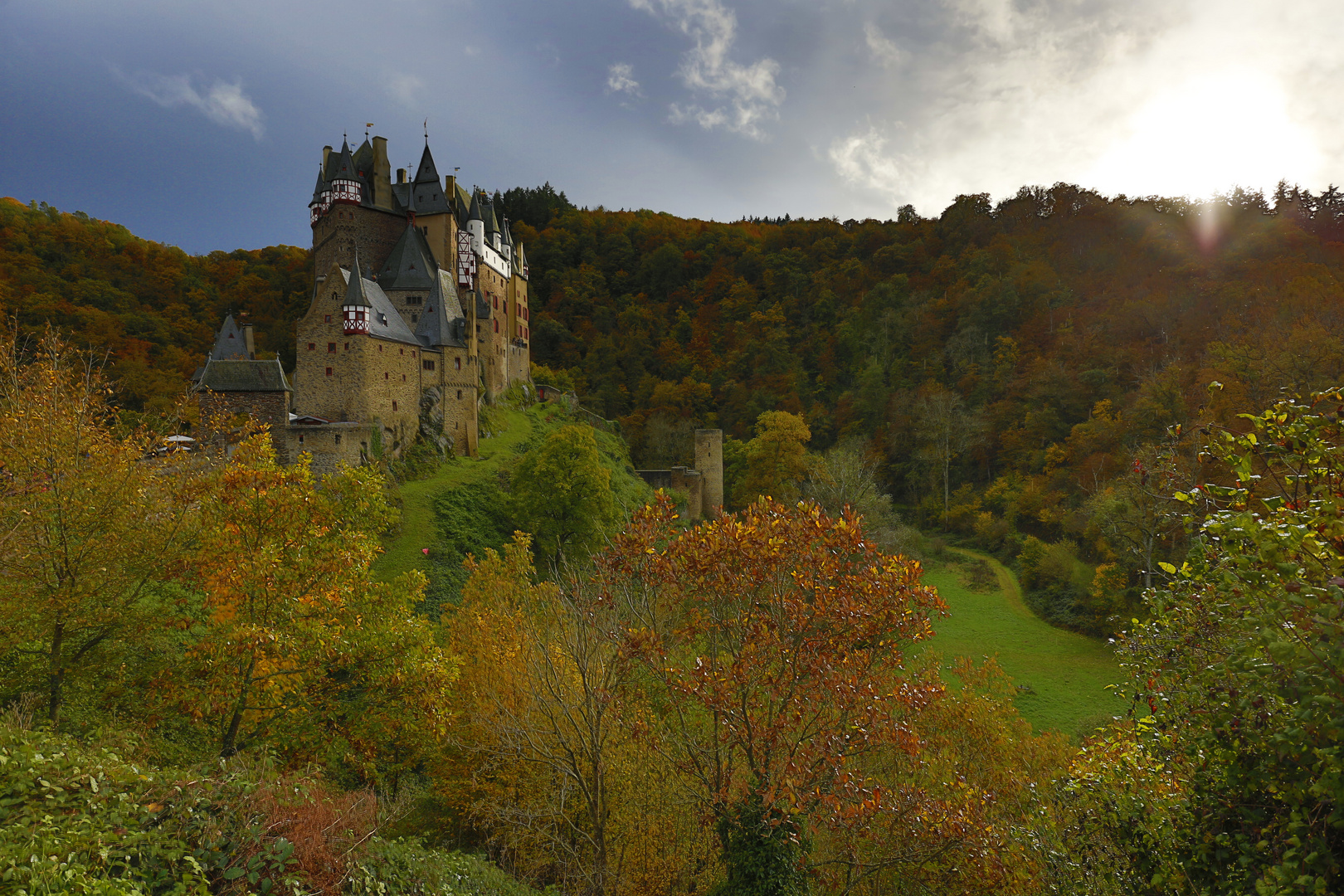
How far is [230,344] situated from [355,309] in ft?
55.6

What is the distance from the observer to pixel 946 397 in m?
50.2

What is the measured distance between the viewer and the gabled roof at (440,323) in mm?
33281

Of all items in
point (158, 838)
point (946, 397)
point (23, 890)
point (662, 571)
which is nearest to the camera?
point (23, 890)

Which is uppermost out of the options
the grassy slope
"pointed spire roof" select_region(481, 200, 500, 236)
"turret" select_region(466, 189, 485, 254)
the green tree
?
"pointed spire roof" select_region(481, 200, 500, 236)

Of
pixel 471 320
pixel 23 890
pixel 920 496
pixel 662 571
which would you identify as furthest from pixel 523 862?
pixel 920 496

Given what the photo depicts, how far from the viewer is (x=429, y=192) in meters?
40.4

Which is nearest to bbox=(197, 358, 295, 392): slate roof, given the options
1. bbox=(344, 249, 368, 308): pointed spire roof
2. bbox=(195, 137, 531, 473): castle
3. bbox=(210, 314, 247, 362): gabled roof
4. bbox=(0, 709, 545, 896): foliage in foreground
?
bbox=(195, 137, 531, 473): castle

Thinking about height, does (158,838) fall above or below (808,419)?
below

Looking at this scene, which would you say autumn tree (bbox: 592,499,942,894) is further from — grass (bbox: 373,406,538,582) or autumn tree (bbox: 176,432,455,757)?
grass (bbox: 373,406,538,582)

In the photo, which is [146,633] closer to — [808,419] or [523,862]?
[523,862]

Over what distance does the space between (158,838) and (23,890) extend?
1276mm

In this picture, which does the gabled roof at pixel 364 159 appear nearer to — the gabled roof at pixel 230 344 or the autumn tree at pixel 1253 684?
the gabled roof at pixel 230 344

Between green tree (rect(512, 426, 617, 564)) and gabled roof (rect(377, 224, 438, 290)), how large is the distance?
44.2ft

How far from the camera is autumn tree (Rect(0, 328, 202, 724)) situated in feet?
32.4
